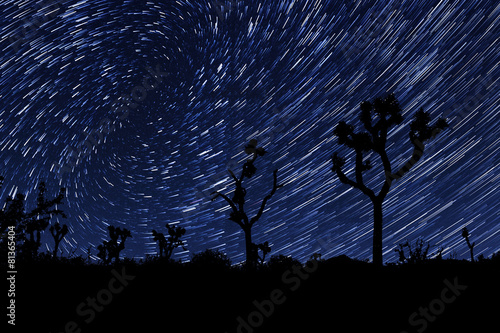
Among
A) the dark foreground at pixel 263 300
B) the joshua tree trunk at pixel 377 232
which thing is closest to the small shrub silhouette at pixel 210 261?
the dark foreground at pixel 263 300

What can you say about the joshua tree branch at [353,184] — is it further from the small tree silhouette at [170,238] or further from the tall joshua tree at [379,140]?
the small tree silhouette at [170,238]

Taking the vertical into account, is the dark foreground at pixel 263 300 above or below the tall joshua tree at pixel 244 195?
below

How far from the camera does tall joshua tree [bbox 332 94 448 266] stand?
49.5 ft

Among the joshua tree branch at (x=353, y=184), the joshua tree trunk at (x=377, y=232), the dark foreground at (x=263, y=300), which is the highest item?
the joshua tree branch at (x=353, y=184)

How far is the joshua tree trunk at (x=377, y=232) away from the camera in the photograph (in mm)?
14078

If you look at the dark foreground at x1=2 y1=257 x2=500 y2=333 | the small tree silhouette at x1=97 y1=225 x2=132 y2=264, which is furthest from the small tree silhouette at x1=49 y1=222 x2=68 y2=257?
the dark foreground at x1=2 y1=257 x2=500 y2=333

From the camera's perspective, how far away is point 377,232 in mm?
14773

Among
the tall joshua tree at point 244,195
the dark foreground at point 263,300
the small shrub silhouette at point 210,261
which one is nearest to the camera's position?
the dark foreground at point 263,300

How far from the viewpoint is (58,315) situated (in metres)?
7.50

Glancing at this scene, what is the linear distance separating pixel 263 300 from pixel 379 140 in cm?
1009

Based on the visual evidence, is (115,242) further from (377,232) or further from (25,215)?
(377,232)

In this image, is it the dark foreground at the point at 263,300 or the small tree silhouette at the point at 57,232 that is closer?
the dark foreground at the point at 263,300

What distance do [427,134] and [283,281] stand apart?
9738 mm

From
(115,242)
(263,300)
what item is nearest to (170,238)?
(115,242)
